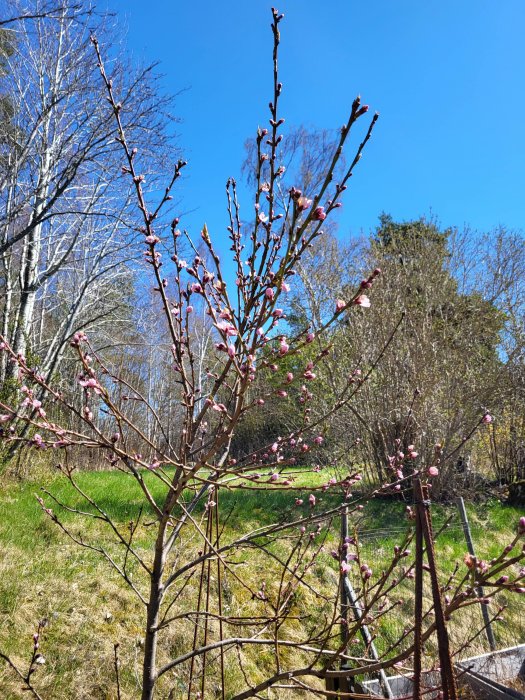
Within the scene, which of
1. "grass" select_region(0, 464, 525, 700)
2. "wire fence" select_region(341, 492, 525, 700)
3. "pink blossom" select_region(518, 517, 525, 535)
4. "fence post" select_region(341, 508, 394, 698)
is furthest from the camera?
"grass" select_region(0, 464, 525, 700)

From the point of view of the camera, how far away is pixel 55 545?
13.3ft

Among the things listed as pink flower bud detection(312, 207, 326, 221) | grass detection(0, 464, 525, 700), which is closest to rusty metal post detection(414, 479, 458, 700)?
pink flower bud detection(312, 207, 326, 221)

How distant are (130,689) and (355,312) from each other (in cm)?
606

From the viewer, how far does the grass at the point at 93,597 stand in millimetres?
2779

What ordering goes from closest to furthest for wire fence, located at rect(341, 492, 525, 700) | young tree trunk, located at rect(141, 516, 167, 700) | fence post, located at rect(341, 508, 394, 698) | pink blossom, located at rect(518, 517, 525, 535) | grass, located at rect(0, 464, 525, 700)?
pink blossom, located at rect(518, 517, 525, 535), young tree trunk, located at rect(141, 516, 167, 700), fence post, located at rect(341, 508, 394, 698), wire fence, located at rect(341, 492, 525, 700), grass, located at rect(0, 464, 525, 700)

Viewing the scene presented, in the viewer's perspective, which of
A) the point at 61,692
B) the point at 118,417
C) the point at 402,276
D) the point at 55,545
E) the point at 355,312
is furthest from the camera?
the point at 402,276

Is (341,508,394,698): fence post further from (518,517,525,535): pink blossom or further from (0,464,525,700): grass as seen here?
(518,517,525,535): pink blossom

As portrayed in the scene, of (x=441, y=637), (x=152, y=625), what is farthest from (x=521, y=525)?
(x=152, y=625)

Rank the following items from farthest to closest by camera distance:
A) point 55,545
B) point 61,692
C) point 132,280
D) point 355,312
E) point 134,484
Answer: point 132,280
point 355,312
point 134,484
point 55,545
point 61,692

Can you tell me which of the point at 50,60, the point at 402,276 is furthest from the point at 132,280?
the point at 402,276

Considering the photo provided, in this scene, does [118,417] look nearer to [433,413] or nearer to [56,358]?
[433,413]

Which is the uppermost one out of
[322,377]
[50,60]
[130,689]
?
[50,60]

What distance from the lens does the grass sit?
2.78 m

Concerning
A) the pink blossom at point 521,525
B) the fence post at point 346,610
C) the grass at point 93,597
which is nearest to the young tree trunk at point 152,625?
the grass at point 93,597
